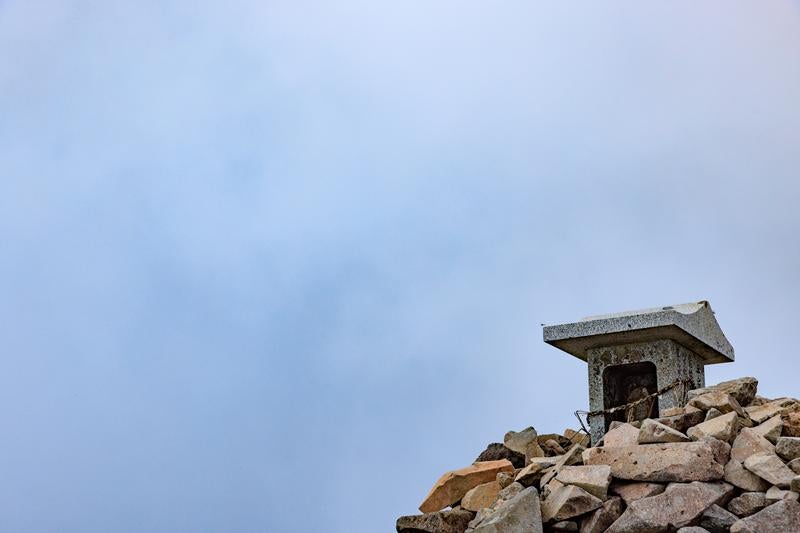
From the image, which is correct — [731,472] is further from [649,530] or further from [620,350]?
[620,350]

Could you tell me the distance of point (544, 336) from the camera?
1364 centimetres

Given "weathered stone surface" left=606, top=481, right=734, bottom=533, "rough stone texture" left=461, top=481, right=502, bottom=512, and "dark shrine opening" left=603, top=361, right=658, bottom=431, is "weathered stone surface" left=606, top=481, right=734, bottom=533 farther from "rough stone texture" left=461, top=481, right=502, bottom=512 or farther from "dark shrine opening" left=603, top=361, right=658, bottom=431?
"dark shrine opening" left=603, top=361, right=658, bottom=431

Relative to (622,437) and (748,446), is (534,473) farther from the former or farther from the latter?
(748,446)

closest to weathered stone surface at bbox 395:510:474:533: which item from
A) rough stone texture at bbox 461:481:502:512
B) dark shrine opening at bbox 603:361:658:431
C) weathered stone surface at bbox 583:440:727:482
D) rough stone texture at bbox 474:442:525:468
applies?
rough stone texture at bbox 461:481:502:512

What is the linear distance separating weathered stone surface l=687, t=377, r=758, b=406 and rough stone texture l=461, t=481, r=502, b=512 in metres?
2.47

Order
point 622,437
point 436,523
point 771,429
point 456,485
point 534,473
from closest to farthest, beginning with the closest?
point 771,429 < point 622,437 < point 436,523 < point 534,473 < point 456,485

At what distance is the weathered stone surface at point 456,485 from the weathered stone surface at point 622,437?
6.30ft

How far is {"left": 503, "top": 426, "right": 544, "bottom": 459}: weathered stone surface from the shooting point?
12742 mm

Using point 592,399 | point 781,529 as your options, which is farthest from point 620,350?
point 781,529

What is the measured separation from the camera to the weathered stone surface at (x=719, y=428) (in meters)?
9.56

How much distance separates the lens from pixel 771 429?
31.4 feet

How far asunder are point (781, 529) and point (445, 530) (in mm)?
3412

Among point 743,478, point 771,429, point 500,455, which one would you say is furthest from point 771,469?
point 500,455

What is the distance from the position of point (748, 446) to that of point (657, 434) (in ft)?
2.74
